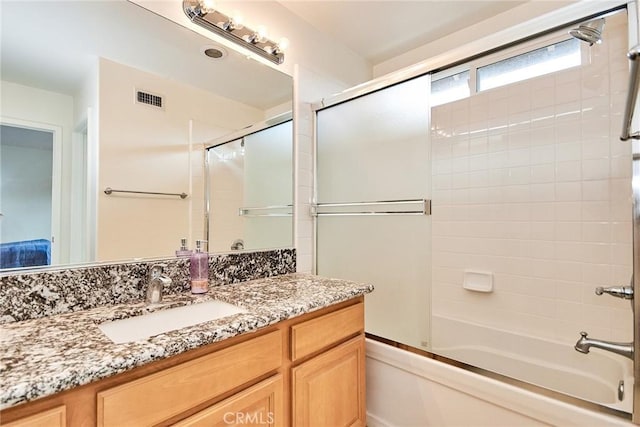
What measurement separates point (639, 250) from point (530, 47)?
1044 millimetres

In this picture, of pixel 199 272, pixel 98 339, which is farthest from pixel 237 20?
pixel 98 339

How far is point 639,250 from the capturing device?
1.04 m

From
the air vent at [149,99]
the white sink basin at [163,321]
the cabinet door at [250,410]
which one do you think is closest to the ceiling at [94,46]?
the air vent at [149,99]

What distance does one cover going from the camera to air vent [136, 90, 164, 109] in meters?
1.32

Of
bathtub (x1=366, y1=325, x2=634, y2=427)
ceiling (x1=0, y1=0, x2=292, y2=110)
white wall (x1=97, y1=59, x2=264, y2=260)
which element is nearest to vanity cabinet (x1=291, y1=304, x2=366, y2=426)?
bathtub (x1=366, y1=325, x2=634, y2=427)

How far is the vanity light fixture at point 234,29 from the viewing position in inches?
56.6

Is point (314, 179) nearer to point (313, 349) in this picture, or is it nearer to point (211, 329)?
point (313, 349)

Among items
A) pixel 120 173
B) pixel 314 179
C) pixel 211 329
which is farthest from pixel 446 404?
pixel 120 173

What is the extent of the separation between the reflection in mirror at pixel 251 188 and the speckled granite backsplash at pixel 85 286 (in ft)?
0.53

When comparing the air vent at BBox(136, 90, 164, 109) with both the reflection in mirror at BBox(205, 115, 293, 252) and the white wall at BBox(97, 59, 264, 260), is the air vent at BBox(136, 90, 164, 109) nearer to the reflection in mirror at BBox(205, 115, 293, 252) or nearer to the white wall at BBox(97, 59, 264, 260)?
the white wall at BBox(97, 59, 264, 260)

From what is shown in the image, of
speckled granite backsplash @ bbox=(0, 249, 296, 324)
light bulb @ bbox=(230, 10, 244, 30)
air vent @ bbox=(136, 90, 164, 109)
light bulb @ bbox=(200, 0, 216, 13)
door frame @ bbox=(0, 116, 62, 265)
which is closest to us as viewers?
speckled granite backsplash @ bbox=(0, 249, 296, 324)

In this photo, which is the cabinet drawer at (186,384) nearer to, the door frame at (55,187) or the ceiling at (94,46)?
the door frame at (55,187)

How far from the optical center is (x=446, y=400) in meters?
1.41

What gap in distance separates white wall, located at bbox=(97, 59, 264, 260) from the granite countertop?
0.28 metres
